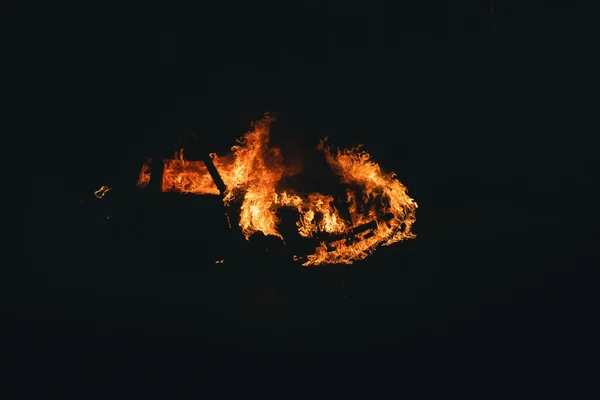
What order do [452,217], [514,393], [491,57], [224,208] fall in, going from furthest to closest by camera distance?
[452,217]
[491,57]
[224,208]
[514,393]

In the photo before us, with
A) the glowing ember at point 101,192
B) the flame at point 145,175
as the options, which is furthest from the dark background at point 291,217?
the flame at point 145,175

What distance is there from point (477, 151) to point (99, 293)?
5863mm

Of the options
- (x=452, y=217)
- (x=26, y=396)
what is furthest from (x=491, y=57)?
(x=26, y=396)

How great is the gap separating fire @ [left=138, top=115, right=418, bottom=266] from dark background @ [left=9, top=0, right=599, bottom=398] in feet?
0.62

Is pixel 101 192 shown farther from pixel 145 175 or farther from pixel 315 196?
pixel 315 196

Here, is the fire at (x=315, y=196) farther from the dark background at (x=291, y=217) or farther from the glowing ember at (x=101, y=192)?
the glowing ember at (x=101, y=192)

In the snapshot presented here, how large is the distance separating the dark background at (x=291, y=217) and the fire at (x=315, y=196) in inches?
7.4

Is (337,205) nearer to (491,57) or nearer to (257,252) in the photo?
(257,252)

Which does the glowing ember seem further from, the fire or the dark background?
the fire

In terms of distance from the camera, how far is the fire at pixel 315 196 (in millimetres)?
4578

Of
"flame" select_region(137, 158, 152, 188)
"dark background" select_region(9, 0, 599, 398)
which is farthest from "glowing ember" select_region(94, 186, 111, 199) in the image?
"flame" select_region(137, 158, 152, 188)

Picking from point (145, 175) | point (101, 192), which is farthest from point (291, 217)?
point (101, 192)

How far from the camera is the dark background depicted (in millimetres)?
3688

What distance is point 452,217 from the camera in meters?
5.97
